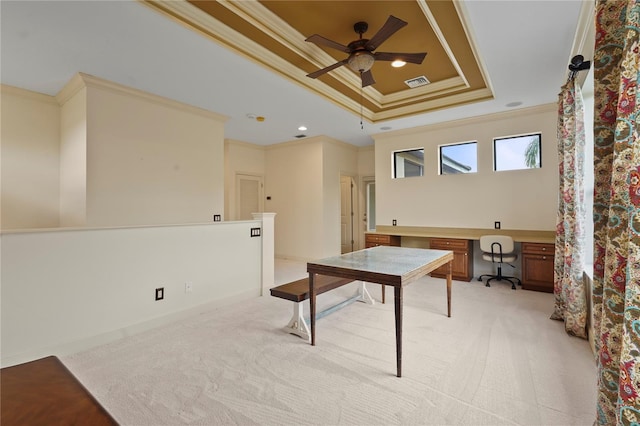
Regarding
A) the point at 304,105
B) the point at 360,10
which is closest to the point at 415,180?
the point at 304,105

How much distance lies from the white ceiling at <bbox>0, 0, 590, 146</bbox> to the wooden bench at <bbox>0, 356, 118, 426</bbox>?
2800mm

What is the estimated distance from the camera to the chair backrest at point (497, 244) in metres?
4.55

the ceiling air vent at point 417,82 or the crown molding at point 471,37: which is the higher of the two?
the ceiling air vent at point 417,82

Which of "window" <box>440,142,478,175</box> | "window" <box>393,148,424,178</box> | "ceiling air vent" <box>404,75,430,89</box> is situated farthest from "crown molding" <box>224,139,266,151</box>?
"window" <box>440,142,478,175</box>

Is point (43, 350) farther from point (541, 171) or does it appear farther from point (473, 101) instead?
point (541, 171)

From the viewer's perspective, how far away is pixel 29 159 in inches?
162

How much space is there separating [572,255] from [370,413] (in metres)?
2.66

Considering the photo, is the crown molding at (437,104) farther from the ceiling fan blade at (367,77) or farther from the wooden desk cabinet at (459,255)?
the wooden desk cabinet at (459,255)

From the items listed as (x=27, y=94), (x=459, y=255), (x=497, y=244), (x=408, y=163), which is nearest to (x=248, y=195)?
(x=408, y=163)

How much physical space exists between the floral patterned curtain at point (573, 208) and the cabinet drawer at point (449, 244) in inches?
72.3

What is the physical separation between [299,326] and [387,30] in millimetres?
2843

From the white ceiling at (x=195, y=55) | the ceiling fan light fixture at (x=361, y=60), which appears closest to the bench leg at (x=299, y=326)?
the ceiling fan light fixture at (x=361, y=60)

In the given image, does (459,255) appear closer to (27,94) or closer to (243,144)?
(243,144)

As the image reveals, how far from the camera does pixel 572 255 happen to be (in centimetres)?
299
